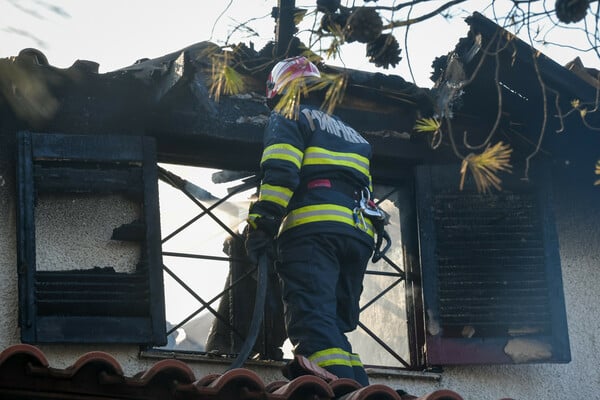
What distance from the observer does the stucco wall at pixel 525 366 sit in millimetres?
6762

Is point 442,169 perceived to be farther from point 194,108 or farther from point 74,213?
point 74,213

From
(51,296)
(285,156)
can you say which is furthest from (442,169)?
(51,296)

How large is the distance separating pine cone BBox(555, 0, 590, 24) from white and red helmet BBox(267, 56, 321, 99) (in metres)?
2.59

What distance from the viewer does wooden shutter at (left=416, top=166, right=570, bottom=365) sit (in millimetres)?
7375

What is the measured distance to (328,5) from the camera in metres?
4.90

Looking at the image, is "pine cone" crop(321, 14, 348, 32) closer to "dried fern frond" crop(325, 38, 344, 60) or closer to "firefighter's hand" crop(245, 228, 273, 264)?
"dried fern frond" crop(325, 38, 344, 60)

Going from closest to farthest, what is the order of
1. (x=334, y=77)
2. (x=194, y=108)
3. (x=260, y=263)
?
(x=334, y=77) → (x=260, y=263) → (x=194, y=108)

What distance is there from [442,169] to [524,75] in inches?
29.7

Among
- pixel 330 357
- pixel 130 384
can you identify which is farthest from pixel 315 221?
pixel 130 384

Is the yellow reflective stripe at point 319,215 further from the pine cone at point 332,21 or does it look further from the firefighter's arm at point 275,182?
the pine cone at point 332,21

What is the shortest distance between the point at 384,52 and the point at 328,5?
0.30 metres

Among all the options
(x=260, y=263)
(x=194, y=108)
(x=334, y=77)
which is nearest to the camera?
(x=334, y=77)

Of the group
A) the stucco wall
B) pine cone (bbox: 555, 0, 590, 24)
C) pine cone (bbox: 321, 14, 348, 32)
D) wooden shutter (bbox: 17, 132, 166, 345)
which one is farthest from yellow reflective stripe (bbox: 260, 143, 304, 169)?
pine cone (bbox: 555, 0, 590, 24)

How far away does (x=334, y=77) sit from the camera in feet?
15.5
